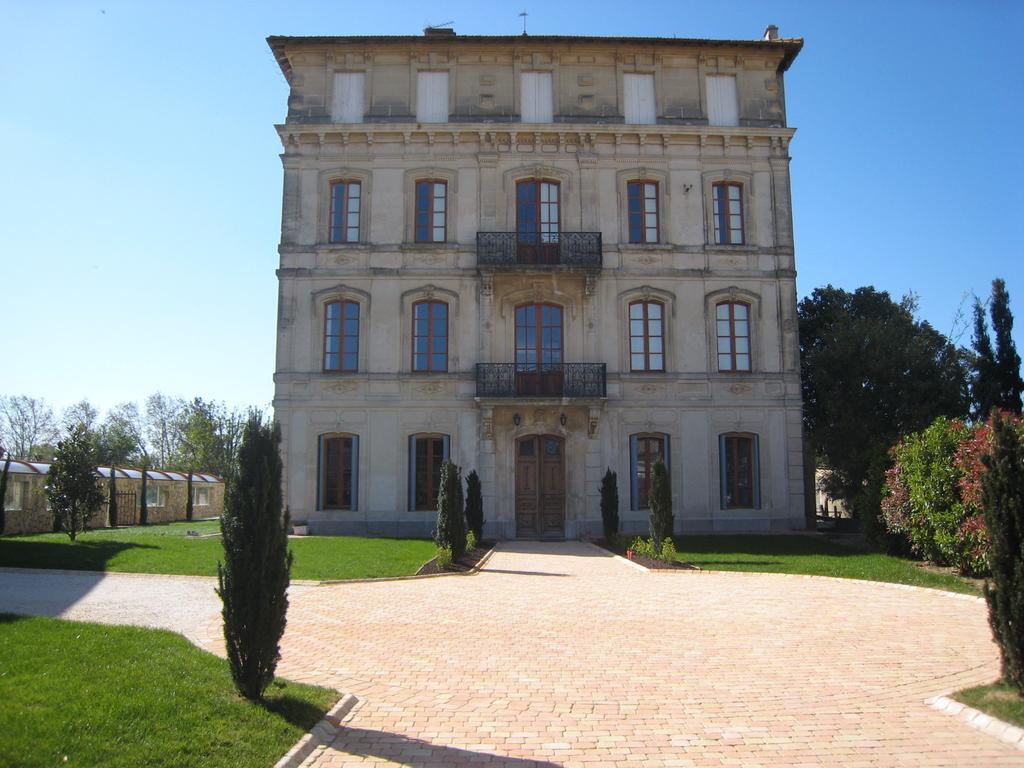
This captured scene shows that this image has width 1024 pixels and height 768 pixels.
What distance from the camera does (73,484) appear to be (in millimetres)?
19703

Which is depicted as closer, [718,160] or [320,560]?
[320,560]

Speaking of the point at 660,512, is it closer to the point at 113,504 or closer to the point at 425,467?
the point at 425,467

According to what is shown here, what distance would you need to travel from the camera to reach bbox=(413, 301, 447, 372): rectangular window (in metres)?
25.2

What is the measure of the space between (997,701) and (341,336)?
21516 millimetres

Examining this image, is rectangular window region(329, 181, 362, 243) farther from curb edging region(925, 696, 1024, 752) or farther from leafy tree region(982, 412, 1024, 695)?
curb edging region(925, 696, 1024, 752)

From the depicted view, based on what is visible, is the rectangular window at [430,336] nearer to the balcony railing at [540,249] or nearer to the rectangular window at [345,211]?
the balcony railing at [540,249]

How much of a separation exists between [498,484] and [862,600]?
550 inches

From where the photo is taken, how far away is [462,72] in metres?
26.4

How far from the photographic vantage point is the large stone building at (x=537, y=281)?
24.7 metres

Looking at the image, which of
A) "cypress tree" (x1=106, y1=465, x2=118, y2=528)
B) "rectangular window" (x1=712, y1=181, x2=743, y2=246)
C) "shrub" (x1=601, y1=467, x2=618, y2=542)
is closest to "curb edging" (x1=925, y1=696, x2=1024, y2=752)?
"shrub" (x1=601, y1=467, x2=618, y2=542)

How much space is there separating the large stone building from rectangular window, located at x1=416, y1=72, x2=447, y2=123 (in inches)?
2.6

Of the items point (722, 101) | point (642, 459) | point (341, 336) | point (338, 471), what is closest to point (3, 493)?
point (338, 471)

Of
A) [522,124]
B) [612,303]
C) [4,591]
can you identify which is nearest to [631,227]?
[612,303]

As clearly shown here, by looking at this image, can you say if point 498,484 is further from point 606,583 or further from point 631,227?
point 606,583
